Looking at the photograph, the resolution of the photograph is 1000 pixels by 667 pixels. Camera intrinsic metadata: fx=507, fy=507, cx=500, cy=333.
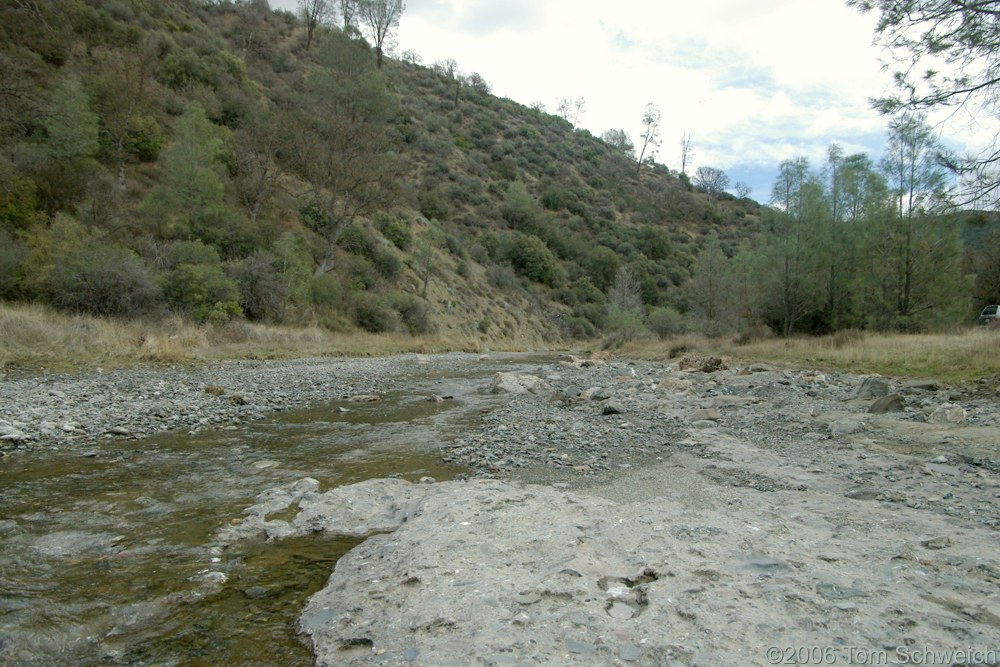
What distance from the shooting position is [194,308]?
17312 millimetres

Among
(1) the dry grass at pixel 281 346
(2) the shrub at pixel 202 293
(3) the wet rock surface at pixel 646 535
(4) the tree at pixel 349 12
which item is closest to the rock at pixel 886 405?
(3) the wet rock surface at pixel 646 535

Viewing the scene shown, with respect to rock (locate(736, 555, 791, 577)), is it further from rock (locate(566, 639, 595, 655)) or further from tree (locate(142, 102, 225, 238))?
tree (locate(142, 102, 225, 238))

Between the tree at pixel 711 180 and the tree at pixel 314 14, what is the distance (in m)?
63.1

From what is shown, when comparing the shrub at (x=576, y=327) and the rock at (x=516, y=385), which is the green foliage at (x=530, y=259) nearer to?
the shrub at (x=576, y=327)

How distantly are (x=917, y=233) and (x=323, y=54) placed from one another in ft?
132

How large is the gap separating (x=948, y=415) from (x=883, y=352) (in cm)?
1038

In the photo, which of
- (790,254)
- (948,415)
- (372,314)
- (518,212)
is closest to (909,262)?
(790,254)

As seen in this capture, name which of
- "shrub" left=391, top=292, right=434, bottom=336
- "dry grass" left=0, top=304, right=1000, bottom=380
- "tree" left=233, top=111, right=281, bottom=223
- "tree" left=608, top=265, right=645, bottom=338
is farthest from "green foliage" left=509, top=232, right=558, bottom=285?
"dry grass" left=0, top=304, right=1000, bottom=380

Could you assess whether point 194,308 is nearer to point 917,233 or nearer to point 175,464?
point 175,464

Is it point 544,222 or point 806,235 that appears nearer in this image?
point 806,235

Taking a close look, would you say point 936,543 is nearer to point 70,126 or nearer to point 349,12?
point 70,126

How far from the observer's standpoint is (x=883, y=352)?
15.7 m

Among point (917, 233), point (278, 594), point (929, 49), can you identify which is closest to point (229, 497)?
point (278, 594)

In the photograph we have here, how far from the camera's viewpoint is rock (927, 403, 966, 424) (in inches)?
271
